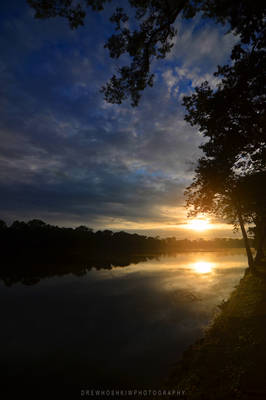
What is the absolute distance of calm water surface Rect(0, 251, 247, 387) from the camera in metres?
8.80

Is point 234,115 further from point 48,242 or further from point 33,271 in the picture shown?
point 48,242

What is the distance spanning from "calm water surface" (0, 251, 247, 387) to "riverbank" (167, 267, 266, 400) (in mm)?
1914

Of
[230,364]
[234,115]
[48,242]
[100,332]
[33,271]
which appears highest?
[234,115]

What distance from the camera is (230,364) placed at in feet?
21.8

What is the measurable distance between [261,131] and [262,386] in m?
11.2

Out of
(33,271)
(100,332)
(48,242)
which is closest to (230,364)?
(100,332)

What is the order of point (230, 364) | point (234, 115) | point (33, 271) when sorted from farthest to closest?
point (33, 271), point (234, 115), point (230, 364)

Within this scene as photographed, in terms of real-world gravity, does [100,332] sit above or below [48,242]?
below

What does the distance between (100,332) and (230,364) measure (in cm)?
909

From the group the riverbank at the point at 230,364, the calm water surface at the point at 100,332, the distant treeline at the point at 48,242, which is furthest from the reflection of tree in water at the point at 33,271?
the riverbank at the point at 230,364

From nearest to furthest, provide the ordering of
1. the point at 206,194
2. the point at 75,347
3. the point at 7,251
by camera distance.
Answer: the point at 75,347 < the point at 206,194 < the point at 7,251

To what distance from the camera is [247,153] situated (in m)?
12.2

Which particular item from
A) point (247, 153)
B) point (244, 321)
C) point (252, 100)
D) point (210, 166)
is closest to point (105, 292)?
point (244, 321)

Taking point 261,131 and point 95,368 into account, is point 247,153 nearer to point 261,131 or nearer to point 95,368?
point 261,131
